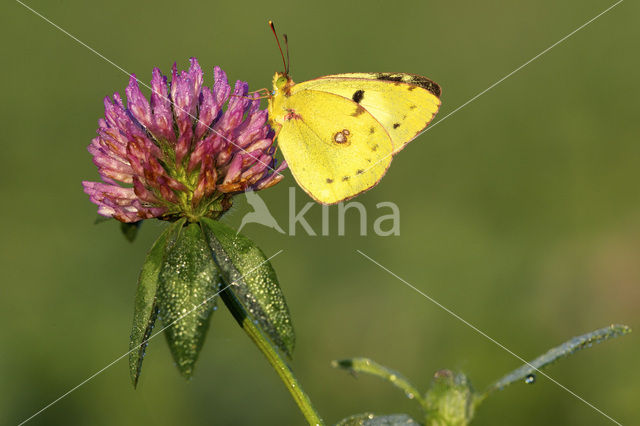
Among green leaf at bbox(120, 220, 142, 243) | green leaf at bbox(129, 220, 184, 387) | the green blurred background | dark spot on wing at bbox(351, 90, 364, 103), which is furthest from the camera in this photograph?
the green blurred background

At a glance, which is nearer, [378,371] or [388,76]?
[378,371]

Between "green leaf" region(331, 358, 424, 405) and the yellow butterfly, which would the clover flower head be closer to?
the yellow butterfly

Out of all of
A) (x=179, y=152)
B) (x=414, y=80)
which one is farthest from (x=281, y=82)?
(x=179, y=152)

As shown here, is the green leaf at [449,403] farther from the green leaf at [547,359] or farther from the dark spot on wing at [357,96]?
the dark spot on wing at [357,96]

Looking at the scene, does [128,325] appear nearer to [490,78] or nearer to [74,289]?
[74,289]

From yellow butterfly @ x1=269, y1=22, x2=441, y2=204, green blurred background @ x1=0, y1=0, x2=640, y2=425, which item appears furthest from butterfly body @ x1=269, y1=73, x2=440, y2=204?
green blurred background @ x1=0, y1=0, x2=640, y2=425

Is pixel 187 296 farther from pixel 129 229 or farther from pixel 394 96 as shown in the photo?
pixel 394 96
